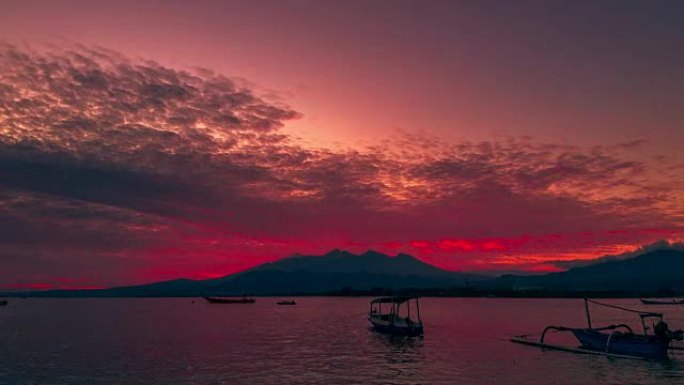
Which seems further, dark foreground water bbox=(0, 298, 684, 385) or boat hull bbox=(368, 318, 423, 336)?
boat hull bbox=(368, 318, 423, 336)

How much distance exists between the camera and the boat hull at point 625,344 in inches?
2436

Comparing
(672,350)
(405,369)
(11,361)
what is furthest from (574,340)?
(11,361)

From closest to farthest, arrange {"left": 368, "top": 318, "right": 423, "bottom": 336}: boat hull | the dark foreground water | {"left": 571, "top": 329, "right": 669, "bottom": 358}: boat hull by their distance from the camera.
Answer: the dark foreground water < {"left": 571, "top": 329, "right": 669, "bottom": 358}: boat hull < {"left": 368, "top": 318, "right": 423, "bottom": 336}: boat hull

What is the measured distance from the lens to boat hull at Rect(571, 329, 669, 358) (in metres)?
61.9

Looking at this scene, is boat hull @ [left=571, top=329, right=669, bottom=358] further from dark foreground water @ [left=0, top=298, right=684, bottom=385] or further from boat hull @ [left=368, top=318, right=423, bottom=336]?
boat hull @ [left=368, top=318, right=423, bottom=336]

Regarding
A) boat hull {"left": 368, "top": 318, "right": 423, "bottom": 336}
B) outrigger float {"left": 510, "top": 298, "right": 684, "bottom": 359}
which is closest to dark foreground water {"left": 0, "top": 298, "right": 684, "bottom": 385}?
boat hull {"left": 368, "top": 318, "right": 423, "bottom": 336}

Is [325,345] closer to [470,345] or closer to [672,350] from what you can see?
[470,345]

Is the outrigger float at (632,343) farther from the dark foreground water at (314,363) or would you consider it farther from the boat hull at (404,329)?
the boat hull at (404,329)

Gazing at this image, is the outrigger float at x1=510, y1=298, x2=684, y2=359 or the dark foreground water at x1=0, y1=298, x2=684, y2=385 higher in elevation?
the outrigger float at x1=510, y1=298, x2=684, y2=359

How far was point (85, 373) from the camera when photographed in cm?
5606

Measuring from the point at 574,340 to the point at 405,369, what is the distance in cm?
4182

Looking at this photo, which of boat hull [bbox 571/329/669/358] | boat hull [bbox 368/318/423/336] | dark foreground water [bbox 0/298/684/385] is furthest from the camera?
boat hull [bbox 368/318/423/336]

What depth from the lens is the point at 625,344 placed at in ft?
212

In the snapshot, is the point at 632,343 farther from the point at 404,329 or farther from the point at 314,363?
the point at 314,363
